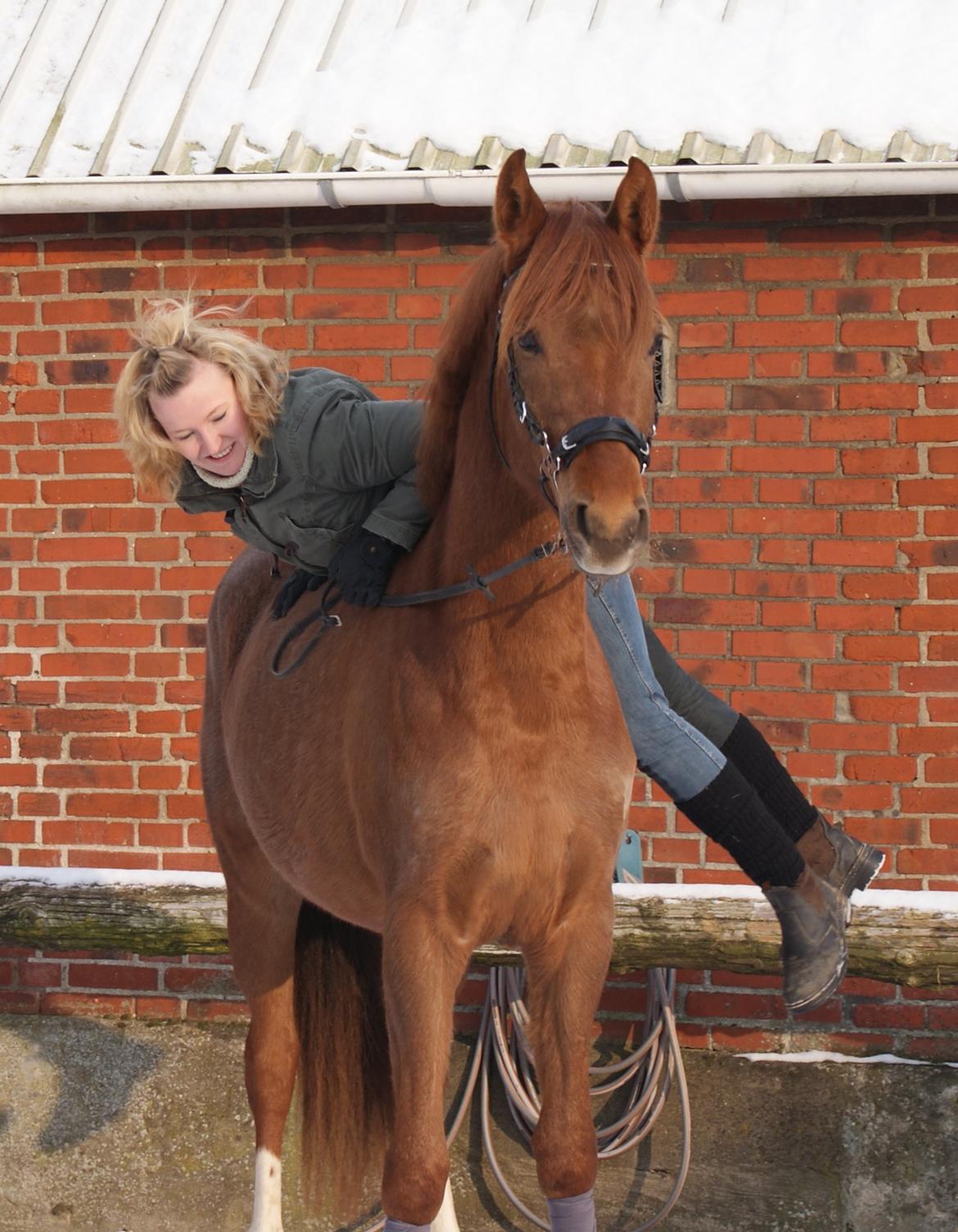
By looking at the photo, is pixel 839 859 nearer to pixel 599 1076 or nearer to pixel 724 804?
pixel 724 804

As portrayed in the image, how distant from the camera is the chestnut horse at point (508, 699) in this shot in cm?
231

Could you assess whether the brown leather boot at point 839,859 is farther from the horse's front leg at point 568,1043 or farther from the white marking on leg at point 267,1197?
the white marking on leg at point 267,1197

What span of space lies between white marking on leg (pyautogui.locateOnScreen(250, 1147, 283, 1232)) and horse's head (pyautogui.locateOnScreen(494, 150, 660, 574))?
2.30 metres

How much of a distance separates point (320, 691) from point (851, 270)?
2.78m

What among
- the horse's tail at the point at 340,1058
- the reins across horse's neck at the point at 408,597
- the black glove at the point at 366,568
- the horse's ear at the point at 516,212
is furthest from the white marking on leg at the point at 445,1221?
the horse's ear at the point at 516,212

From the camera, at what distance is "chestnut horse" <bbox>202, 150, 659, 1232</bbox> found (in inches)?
90.8

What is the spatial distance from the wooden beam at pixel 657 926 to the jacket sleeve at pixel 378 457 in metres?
1.78

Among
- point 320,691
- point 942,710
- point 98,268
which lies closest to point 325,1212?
point 320,691

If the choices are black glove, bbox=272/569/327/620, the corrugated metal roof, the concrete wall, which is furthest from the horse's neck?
the concrete wall

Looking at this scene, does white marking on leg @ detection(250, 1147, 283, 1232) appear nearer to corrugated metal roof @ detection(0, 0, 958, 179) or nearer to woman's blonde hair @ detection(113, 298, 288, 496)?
woman's blonde hair @ detection(113, 298, 288, 496)

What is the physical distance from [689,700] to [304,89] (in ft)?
9.93

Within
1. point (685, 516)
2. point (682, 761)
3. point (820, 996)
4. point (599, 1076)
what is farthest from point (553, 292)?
point (599, 1076)

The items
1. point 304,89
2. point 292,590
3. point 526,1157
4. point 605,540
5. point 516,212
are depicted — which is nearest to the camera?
point 605,540

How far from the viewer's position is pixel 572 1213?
2.71 meters
